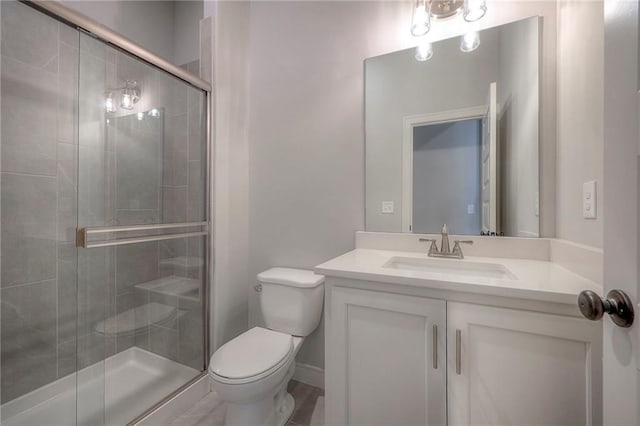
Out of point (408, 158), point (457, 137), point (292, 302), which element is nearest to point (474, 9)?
point (457, 137)

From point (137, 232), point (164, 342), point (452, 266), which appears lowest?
point (164, 342)

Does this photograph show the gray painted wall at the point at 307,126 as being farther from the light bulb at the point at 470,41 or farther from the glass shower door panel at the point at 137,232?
the glass shower door panel at the point at 137,232

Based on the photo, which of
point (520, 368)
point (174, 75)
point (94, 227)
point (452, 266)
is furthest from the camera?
point (174, 75)

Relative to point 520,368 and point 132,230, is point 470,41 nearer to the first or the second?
point 520,368

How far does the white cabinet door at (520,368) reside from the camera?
0.72 m

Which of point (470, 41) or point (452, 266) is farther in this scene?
point (470, 41)

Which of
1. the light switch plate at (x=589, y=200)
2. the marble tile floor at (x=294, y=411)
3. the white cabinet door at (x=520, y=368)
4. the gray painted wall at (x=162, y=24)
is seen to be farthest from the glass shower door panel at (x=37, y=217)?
the light switch plate at (x=589, y=200)

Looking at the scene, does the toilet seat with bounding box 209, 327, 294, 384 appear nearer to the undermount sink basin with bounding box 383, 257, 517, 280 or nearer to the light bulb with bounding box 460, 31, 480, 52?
the undermount sink basin with bounding box 383, 257, 517, 280

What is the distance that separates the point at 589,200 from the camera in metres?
0.86

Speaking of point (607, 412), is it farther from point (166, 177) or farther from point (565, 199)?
point (166, 177)

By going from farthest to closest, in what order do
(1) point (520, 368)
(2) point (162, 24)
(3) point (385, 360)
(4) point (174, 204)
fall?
(2) point (162, 24), (4) point (174, 204), (3) point (385, 360), (1) point (520, 368)

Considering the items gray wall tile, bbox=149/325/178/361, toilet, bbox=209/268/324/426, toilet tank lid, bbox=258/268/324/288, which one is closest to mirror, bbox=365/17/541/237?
toilet tank lid, bbox=258/268/324/288

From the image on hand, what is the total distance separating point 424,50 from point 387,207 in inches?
33.5

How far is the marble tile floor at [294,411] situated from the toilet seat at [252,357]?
401mm
